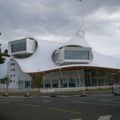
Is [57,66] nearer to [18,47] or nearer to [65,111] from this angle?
[18,47]

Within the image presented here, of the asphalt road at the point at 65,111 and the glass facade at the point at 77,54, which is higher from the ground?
the glass facade at the point at 77,54

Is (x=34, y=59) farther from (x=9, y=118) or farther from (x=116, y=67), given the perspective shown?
(x=9, y=118)

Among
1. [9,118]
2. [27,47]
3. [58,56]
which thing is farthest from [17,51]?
[9,118]

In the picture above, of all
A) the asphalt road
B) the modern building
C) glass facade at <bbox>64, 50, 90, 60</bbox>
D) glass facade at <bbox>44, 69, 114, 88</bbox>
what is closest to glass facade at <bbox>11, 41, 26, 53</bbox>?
the modern building

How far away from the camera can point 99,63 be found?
352 feet

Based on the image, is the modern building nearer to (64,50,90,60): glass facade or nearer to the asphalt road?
(64,50,90,60): glass facade

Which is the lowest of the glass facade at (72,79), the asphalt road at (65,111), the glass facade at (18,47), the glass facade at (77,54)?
the asphalt road at (65,111)

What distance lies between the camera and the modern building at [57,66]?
322ft

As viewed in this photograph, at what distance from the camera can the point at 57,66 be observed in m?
101

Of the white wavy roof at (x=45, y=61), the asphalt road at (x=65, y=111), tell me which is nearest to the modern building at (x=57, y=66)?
the white wavy roof at (x=45, y=61)

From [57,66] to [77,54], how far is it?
7.48m

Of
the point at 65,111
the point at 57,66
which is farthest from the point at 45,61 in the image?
the point at 65,111

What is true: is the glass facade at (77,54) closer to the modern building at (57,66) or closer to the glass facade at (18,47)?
the modern building at (57,66)

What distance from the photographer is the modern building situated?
98.1 m
